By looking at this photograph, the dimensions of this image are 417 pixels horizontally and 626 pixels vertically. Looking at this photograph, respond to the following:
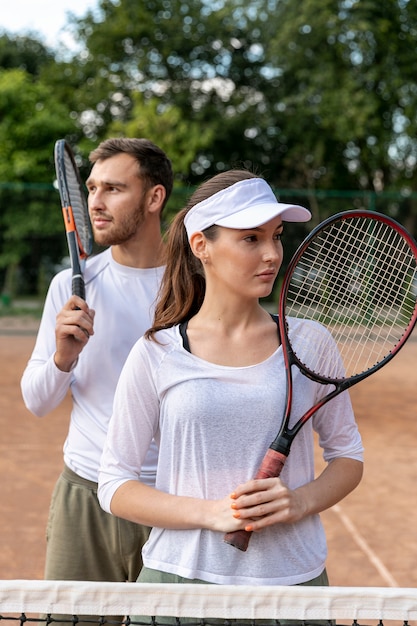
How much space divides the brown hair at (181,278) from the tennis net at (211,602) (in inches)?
21.5

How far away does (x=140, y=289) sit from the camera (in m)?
2.73

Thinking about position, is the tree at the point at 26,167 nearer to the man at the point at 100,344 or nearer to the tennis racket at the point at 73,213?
the tennis racket at the point at 73,213

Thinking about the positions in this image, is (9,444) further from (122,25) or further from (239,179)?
(122,25)

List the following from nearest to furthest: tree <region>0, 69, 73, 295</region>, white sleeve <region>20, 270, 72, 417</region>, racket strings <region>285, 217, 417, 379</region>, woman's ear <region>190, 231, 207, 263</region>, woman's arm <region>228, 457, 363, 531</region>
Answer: woman's arm <region>228, 457, 363, 531</region> → woman's ear <region>190, 231, 207, 263</region> → racket strings <region>285, 217, 417, 379</region> → white sleeve <region>20, 270, 72, 417</region> → tree <region>0, 69, 73, 295</region>

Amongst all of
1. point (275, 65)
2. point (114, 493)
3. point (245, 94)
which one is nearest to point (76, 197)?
point (114, 493)

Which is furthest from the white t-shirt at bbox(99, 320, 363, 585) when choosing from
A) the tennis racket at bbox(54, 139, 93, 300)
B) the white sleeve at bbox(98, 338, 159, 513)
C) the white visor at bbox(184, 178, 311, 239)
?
the tennis racket at bbox(54, 139, 93, 300)

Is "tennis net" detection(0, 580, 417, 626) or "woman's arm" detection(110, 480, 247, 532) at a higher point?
"woman's arm" detection(110, 480, 247, 532)

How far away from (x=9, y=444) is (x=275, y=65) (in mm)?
17654

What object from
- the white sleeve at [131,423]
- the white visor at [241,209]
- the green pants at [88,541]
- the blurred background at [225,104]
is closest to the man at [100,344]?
the green pants at [88,541]

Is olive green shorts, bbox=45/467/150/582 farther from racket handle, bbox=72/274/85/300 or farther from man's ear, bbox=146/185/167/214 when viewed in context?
man's ear, bbox=146/185/167/214

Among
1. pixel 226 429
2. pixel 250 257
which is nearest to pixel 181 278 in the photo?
pixel 250 257

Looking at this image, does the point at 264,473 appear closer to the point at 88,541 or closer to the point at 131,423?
the point at 131,423

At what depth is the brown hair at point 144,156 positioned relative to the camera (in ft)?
9.00

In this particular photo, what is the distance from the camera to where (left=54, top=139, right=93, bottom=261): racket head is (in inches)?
115
